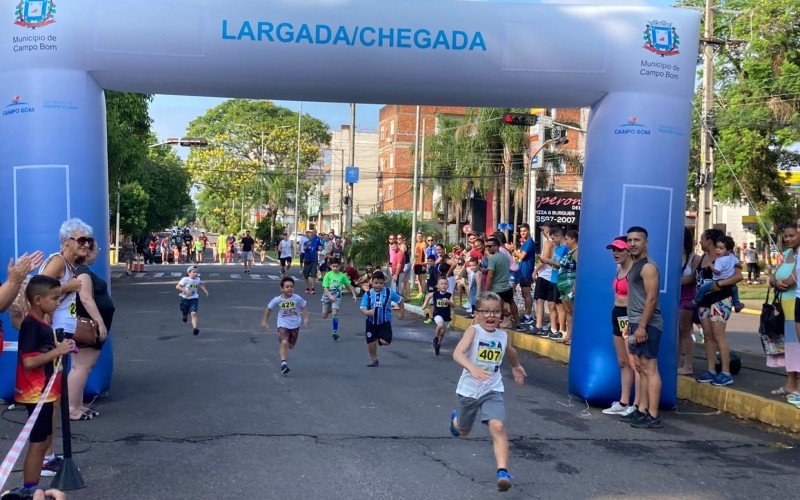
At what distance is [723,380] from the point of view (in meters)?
9.45

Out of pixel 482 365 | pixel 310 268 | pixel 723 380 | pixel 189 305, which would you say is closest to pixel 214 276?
pixel 310 268

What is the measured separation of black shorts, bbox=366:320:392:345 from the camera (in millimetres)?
11430

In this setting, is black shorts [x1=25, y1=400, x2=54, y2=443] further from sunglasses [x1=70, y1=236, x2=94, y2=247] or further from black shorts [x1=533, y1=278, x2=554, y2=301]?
black shorts [x1=533, y1=278, x2=554, y2=301]

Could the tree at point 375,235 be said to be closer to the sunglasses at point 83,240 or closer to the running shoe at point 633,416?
the running shoe at point 633,416

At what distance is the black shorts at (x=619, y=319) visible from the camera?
841 centimetres

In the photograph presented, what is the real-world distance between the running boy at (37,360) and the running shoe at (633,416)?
16.7 ft

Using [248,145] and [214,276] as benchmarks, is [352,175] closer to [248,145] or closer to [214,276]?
[214,276]

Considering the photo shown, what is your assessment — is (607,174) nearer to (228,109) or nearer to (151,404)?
(151,404)

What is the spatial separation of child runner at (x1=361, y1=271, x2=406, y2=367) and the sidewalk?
258 centimetres

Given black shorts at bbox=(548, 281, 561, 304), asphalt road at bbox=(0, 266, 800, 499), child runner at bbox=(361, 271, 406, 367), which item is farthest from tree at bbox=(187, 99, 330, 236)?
asphalt road at bbox=(0, 266, 800, 499)

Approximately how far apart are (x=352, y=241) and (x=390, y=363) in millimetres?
17780

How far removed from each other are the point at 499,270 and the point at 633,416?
563 cm

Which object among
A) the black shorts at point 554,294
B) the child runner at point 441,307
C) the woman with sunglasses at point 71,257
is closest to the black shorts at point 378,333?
the child runner at point 441,307

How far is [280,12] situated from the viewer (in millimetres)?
8523
